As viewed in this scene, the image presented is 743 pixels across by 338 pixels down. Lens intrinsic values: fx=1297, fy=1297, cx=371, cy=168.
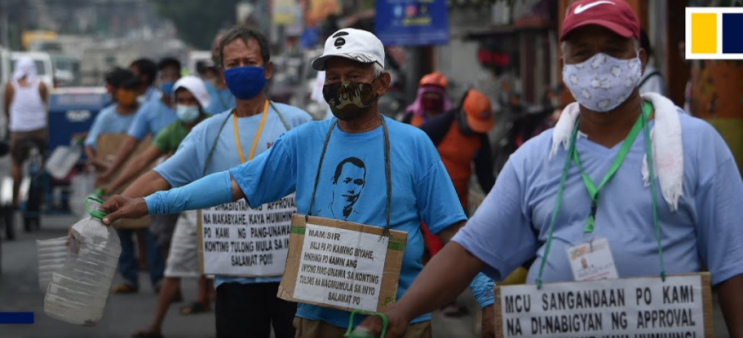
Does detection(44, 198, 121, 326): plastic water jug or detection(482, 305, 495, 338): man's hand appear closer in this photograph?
detection(482, 305, 495, 338): man's hand

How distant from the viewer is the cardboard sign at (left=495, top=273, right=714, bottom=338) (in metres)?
3.36

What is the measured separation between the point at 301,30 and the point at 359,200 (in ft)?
186

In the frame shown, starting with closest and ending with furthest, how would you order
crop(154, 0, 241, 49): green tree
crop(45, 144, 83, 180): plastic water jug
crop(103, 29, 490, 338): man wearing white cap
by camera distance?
crop(103, 29, 490, 338): man wearing white cap
crop(45, 144, 83, 180): plastic water jug
crop(154, 0, 241, 49): green tree

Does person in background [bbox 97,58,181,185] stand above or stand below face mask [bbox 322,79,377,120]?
below

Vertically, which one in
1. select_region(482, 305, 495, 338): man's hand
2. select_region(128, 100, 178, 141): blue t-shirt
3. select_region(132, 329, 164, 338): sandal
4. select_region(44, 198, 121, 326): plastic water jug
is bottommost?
select_region(132, 329, 164, 338): sandal

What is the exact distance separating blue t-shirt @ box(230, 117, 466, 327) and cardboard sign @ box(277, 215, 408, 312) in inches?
3.5

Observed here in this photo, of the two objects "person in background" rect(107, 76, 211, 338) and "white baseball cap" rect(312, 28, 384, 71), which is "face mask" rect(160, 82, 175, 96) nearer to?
"person in background" rect(107, 76, 211, 338)

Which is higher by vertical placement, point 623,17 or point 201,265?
point 623,17

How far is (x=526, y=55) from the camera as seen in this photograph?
23.9 metres

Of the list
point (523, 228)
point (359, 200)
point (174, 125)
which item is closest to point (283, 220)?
point (359, 200)

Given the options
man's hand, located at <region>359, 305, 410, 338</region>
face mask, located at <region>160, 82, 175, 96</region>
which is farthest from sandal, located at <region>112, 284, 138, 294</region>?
man's hand, located at <region>359, 305, 410, 338</region>

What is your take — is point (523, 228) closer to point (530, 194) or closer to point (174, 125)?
point (530, 194)

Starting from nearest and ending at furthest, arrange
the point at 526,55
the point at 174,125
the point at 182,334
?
the point at 174,125, the point at 182,334, the point at 526,55

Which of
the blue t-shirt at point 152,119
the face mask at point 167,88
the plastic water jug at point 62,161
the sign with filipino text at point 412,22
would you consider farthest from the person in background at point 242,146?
the sign with filipino text at point 412,22
